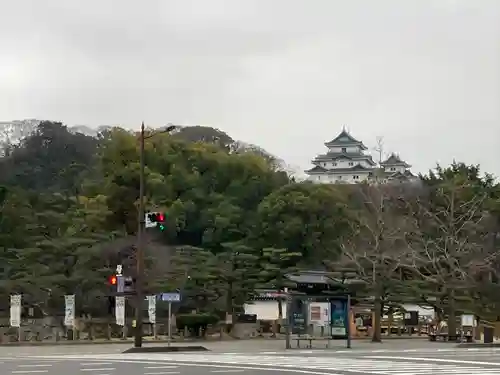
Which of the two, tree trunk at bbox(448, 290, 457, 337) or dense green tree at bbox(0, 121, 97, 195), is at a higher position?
dense green tree at bbox(0, 121, 97, 195)

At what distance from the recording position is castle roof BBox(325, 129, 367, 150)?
11700 centimetres

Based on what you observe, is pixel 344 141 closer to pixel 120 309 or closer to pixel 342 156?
pixel 342 156

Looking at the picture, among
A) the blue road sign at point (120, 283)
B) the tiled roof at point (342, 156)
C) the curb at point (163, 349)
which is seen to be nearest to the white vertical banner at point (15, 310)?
the blue road sign at point (120, 283)

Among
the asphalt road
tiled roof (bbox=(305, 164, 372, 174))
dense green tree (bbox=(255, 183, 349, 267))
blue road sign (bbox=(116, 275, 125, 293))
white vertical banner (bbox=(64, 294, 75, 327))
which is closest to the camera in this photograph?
the asphalt road

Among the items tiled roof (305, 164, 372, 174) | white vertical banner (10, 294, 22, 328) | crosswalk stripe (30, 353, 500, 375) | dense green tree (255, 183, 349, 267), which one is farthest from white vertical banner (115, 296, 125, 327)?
tiled roof (305, 164, 372, 174)

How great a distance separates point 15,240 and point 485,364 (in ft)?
100

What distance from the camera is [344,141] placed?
11875 centimetres

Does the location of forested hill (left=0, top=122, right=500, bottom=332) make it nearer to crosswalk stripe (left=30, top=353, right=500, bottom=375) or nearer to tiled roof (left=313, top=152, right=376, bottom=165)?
crosswalk stripe (left=30, top=353, right=500, bottom=375)

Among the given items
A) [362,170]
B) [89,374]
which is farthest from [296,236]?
[362,170]

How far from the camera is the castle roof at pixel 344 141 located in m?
117

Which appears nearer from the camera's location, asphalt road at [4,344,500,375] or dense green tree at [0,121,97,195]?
asphalt road at [4,344,500,375]

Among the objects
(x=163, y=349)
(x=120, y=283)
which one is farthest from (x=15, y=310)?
(x=163, y=349)

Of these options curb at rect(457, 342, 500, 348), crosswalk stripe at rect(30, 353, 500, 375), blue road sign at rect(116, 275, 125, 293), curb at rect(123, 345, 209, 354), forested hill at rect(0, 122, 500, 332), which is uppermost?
forested hill at rect(0, 122, 500, 332)

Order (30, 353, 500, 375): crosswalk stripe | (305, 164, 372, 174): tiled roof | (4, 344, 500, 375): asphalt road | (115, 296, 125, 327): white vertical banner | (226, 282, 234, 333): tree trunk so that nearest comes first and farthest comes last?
(4, 344, 500, 375): asphalt road, (30, 353, 500, 375): crosswalk stripe, (115, 296, 125, 327): white vertical banner, (226, 282, 234, 333): tree trunk, (305, 164, 372, 174): tiled roof
